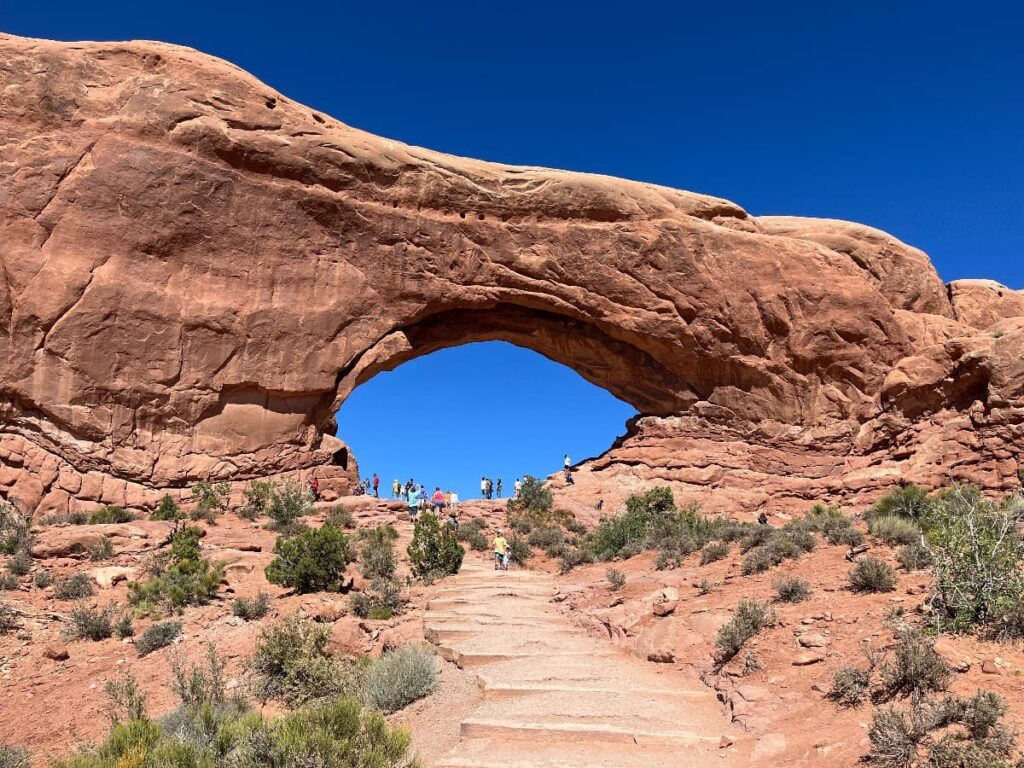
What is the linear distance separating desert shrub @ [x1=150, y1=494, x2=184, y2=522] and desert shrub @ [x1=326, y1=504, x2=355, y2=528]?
368cm

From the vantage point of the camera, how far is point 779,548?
10734 millimetres

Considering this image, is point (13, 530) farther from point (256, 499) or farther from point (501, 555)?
point (501, 555)

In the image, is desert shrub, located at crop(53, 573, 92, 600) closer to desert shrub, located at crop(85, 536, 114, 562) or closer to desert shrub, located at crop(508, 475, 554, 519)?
desert shrub, located at crop(85, 536, 114, 562)

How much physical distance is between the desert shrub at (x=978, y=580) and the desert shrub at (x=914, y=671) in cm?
72

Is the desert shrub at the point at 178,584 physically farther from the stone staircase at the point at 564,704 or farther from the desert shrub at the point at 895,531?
the desert shrub at the point at 895,531

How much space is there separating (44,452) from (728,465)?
69.9ft

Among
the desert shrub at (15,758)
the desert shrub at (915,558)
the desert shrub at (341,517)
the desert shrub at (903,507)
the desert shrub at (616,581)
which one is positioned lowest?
the desert shrub at (15,758)

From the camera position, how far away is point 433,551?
47.7ft

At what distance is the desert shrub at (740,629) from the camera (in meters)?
7.91

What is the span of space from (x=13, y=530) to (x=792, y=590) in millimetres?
14946

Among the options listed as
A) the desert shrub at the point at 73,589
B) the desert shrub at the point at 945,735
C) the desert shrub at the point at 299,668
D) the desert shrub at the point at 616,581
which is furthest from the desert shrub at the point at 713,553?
the desert shrub at the point at 73,589

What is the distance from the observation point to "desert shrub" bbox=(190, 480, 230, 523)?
18.4 metres

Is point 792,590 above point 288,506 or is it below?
below

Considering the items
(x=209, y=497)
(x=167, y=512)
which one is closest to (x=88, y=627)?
(x=167, y=512)
